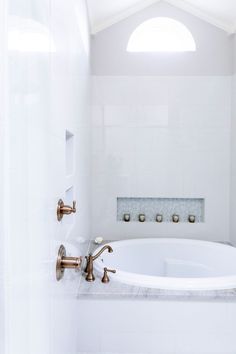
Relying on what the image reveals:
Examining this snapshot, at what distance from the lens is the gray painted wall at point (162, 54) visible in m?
3.14

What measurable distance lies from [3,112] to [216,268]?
2.67 m

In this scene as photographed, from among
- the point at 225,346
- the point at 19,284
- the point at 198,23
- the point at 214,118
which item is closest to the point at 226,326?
the point at 225,346

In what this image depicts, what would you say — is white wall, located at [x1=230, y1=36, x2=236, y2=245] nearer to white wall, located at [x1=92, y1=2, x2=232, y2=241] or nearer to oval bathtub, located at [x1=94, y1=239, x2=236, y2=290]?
white wall, located at [x1=92, y1=2, x2=232, y2=241]

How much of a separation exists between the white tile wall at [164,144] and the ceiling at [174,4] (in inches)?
20.4

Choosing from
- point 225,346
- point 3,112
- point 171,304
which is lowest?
point 225,346

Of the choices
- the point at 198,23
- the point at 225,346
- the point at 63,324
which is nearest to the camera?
the point at 63,324

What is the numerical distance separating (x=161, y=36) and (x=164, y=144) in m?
1.14

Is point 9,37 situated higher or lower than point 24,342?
higher

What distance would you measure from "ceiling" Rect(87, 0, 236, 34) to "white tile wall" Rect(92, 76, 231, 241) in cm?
52

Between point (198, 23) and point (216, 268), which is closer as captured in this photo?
point (216, 268)

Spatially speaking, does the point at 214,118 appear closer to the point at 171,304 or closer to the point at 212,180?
the point at 212,180

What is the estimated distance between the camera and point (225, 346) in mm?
1724

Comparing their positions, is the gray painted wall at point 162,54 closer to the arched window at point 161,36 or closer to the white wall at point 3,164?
the arched window at point 161,36

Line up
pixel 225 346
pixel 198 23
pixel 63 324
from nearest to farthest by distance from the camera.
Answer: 1. pixel 63 324
2. pixel 225 346
3. pixel 198 23
